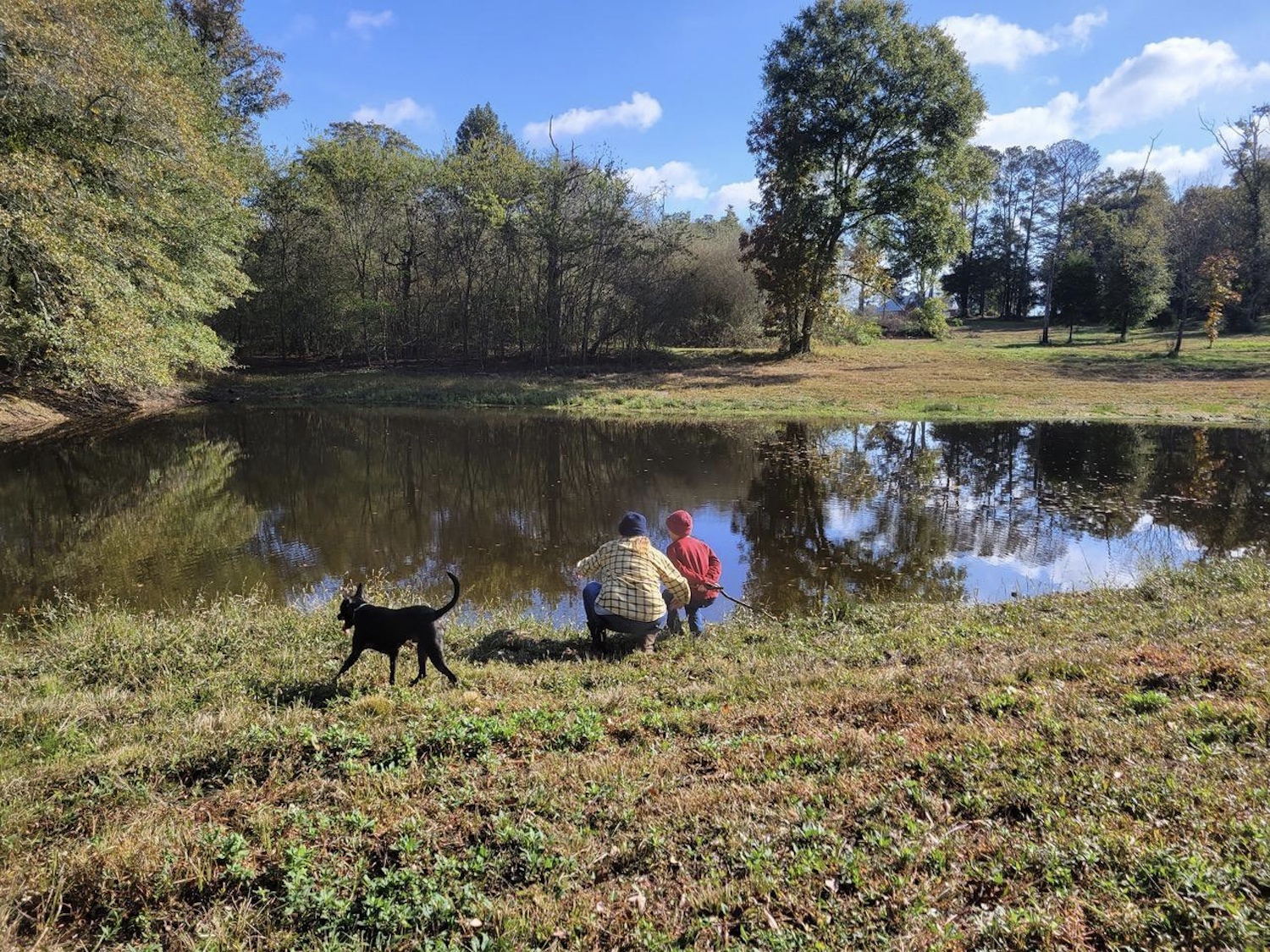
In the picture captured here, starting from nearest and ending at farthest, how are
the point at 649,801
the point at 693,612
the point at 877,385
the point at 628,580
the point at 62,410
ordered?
1. the point at 649,801
2. the point at 628,580
3. the point at 693,612
4. the point at 62,410
5. the point at 877,385

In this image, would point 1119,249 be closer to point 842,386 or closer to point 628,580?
point 842,386

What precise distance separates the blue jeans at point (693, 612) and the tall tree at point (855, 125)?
2872 cm

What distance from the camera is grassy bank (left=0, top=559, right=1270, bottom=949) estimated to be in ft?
9.18

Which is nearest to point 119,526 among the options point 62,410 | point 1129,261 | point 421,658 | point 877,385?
point 421,658

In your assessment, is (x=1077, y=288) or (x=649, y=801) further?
(x=1077, y=288)

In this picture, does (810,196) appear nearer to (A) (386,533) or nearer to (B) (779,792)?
(A) (386,533)

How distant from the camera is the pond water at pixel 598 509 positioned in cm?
914

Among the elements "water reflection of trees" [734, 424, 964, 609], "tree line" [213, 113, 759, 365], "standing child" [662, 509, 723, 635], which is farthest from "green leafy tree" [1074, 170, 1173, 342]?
"standing child" [662, 509, 723, 635]

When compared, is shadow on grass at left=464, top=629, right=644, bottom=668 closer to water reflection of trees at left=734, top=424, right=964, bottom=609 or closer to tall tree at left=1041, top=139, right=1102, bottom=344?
water reflection of trees at left=734, top=424, right=964, bottom=609

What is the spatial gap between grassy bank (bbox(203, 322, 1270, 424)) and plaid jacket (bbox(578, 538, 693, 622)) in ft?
66.9

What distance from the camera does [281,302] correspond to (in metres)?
37.4

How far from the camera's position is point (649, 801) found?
3.68 metres

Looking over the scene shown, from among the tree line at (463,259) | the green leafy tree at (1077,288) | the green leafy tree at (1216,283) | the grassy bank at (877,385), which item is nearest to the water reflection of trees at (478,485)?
the grassy bank at (877,385)

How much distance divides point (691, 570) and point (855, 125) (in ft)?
103
